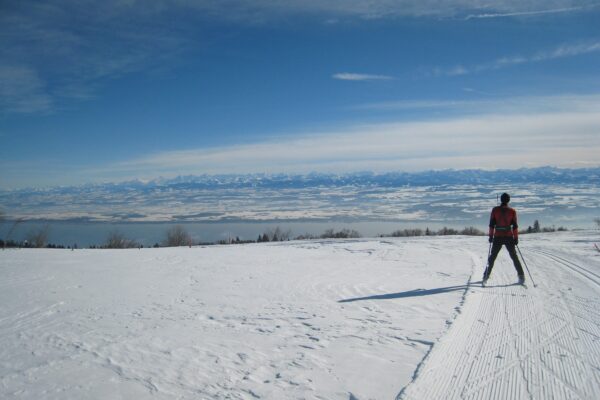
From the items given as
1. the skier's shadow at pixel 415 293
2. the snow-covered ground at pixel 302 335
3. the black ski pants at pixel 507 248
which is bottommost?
the skier's shadow at pixel 415 293

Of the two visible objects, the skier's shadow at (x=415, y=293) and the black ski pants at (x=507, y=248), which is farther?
the black ski pants at (x=507, y=248)

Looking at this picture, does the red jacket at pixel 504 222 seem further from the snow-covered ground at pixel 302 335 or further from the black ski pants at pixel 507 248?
the snow-covered ground at pixel 302 335

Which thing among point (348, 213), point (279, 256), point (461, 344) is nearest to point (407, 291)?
point (461, 344)

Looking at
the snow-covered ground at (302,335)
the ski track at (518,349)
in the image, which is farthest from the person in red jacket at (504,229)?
the ski track at (518,349)

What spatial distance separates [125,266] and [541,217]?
61.6 m

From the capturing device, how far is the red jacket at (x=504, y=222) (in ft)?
24.5

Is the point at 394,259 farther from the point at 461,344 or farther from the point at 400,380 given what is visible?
the point at 400,380

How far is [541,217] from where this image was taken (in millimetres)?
56875

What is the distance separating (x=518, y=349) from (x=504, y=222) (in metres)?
4.00

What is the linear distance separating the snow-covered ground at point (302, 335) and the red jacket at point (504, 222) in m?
1.00

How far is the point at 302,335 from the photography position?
4.73 m

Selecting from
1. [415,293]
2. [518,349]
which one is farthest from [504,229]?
[518,349]

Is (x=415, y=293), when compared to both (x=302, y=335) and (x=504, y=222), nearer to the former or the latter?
(x=504, y=222)

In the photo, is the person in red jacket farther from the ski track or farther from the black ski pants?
the ski track
